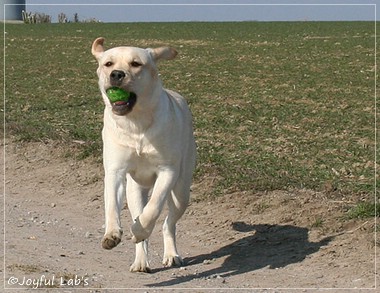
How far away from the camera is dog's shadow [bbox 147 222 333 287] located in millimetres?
7918

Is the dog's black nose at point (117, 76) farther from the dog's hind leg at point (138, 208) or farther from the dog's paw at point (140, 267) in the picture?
the dog's paw at point (140, 267)

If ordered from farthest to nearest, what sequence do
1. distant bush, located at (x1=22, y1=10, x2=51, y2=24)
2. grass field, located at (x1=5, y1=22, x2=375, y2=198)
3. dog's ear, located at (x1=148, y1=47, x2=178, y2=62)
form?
distant bush, located at (x1=22, y1=10, x2=51, y2=24) < grass field, located at (x1=5, y1=22, x2=375, y2=198) < dog's ear, located at (x1=148, y1=47, x2=178, y2=62)

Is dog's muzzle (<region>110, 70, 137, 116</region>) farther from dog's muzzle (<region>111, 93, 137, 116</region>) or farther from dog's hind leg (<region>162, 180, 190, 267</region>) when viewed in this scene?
dog's hind leg (<region>162, 180, 190, 267</region>)

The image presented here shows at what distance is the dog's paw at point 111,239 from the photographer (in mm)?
7035

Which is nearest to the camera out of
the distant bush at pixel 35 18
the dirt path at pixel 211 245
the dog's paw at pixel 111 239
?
the dog's paw at pixel 111 239

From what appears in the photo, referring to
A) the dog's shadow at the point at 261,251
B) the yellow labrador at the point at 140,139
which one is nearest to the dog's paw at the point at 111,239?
the yellow labrador at the point at 140,139

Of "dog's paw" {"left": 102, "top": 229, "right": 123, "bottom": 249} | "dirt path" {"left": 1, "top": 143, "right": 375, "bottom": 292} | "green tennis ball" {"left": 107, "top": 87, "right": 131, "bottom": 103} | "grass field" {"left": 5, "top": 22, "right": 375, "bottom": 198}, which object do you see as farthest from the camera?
"grass field" {"left": 5, "top": 22, "right": 375, "bottom": 198}

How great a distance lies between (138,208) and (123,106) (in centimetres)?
101

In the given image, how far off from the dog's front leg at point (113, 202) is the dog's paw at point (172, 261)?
2.66 ft

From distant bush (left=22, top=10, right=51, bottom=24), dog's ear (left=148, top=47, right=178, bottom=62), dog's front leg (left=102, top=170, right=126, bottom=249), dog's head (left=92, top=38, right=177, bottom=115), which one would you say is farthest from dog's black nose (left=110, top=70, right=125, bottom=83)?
distant bush (left=22, top=10, right=51, bottom=24)

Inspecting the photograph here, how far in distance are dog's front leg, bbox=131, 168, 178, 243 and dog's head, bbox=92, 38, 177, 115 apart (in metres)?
0.56

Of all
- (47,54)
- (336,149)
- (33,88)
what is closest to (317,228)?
(336,149)

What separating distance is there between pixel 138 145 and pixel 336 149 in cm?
512

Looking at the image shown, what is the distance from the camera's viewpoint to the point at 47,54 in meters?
32.4
